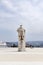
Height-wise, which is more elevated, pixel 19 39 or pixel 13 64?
pixel 19 39

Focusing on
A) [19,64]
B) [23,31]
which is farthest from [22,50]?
[19,64]

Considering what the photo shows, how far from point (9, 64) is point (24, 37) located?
1088 cm

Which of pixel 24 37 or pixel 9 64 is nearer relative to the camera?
pixel 9 64

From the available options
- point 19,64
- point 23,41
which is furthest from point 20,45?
point 19,64

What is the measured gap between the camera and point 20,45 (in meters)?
23.3

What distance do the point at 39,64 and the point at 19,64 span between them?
117 centimetres

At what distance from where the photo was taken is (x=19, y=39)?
23312 millimetres

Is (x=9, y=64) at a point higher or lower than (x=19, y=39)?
lower

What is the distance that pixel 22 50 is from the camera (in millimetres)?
23328

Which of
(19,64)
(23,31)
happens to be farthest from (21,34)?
(19,64)

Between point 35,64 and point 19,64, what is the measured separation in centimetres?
94

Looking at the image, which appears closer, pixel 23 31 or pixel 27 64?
pixel 27 64

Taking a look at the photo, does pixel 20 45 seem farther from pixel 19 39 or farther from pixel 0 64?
pixel 0 64

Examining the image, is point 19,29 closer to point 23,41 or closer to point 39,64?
point 23,41
